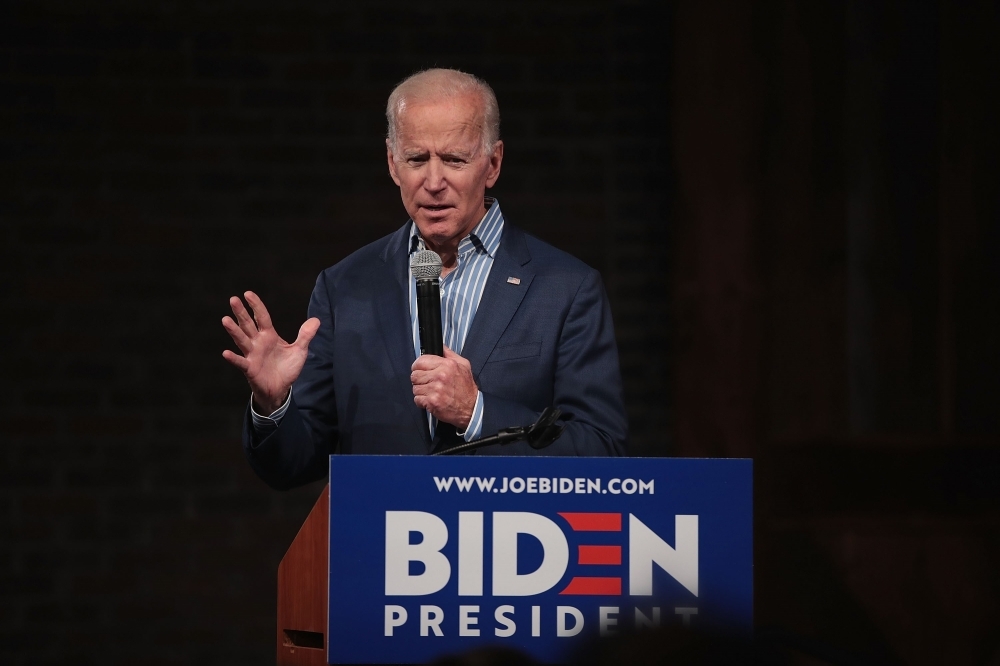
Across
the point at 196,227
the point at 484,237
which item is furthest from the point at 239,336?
the point at 196,227

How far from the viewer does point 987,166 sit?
362 centimetres

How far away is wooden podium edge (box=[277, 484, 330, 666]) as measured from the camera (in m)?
1.61

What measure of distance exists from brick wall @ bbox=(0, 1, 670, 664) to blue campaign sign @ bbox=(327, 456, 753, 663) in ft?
6.89

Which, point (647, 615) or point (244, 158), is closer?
point (647, 615)

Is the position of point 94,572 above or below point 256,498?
below

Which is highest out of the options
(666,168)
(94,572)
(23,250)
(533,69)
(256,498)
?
(533,69)

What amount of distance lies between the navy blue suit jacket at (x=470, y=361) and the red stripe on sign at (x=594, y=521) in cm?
45

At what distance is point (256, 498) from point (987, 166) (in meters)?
2.53

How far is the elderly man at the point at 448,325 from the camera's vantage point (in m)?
2.08

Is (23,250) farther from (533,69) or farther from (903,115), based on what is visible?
(903,115)

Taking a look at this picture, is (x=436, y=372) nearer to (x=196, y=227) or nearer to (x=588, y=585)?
(x=588, y=585)

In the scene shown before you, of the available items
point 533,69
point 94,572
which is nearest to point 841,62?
point 533,69

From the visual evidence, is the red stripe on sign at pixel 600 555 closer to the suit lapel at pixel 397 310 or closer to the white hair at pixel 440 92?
the suit lapel at pixel 397 310

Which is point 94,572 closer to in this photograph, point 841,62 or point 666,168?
point 666,168
